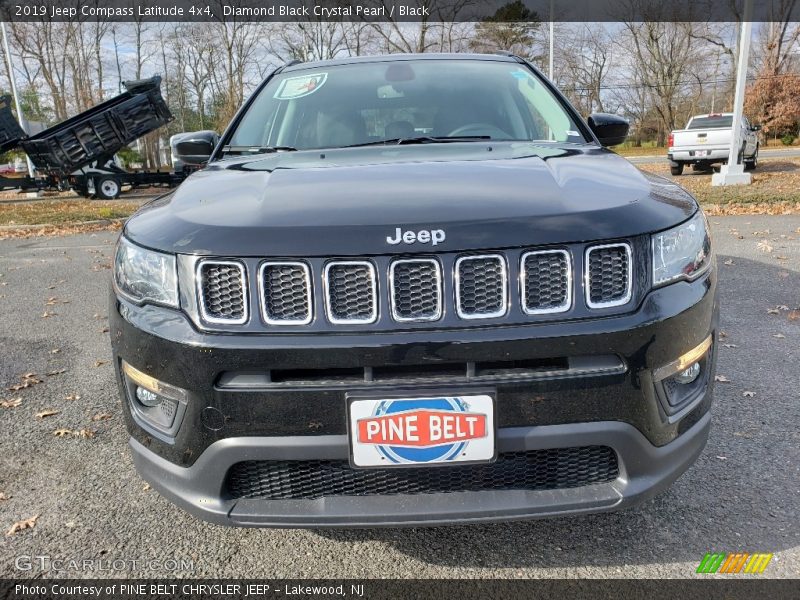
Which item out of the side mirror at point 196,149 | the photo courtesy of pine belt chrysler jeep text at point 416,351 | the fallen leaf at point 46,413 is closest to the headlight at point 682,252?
the photo courtesy of pine belt chrysler jeep text at point 416,351

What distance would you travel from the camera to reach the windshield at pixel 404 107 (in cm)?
280

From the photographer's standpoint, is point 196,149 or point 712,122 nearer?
point 196,149

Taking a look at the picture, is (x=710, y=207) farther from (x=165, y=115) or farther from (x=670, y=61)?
(x=670, y=61)

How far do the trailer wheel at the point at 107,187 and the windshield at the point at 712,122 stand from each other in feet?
52.6

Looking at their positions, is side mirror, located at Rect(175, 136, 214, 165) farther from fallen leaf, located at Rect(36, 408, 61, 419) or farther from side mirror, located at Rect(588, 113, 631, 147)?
side mirror, located at Rect(588, 113, 631, 147)

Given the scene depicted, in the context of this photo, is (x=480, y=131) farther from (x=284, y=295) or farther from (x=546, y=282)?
(x=284, y=295)

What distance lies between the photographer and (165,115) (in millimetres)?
16391

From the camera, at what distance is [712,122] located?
18391 millimetres

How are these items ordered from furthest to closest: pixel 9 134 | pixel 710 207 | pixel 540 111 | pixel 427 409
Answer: pixel 9 134 → pixel 710 207 → pixel 540 111 → pixel 427 409

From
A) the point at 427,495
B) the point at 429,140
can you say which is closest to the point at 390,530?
the point at 427,495

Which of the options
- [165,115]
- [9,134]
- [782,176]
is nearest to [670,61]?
[782,176]

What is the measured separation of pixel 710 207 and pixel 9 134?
15.9 m

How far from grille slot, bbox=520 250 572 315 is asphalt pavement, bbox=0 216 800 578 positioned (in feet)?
2.88

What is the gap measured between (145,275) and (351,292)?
0.61 meters
